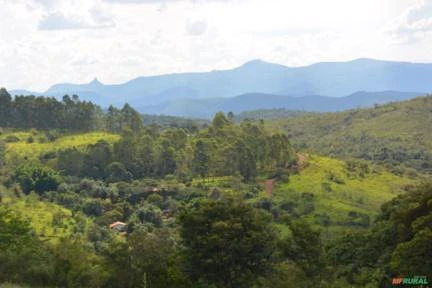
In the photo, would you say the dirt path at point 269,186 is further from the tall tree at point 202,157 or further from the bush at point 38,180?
the bush at point 38,180

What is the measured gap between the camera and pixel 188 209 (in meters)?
28.7

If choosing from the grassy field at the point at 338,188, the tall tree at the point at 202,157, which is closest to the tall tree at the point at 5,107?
the tall tree at the point at 202,157

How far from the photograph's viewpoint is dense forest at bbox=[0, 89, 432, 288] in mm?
25578

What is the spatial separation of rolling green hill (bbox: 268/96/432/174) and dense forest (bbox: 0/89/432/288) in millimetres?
4217

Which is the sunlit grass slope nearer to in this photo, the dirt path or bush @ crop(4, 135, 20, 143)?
the dirt path

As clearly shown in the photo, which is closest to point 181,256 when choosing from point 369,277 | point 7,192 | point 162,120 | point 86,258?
point 86,258

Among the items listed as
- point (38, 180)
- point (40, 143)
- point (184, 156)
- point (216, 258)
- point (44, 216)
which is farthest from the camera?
point (40, 143)

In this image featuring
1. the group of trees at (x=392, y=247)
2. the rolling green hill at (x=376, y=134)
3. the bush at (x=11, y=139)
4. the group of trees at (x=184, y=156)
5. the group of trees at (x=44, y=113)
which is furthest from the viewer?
the rolling green hill at (x=376, y=134)

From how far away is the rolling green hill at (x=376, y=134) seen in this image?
113 meters

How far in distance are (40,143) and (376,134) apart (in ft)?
270

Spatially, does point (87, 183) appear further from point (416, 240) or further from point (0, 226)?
point (416, 240)

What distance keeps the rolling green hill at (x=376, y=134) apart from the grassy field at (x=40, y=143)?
3261cm

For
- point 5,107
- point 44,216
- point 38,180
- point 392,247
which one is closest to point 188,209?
point 392,247

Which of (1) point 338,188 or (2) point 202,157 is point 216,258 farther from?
(2) point 202,157
